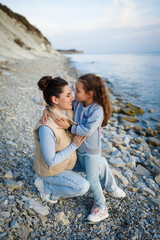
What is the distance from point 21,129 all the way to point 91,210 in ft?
11.7

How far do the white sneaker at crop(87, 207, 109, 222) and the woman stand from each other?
1.46 feet

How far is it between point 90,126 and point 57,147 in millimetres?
608

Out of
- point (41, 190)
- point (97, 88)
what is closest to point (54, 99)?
point (97, 88)

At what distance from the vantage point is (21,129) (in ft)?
17.6

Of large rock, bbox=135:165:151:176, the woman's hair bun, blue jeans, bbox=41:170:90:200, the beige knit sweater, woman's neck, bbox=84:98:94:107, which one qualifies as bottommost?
large rock, bbox=135:165:151:176

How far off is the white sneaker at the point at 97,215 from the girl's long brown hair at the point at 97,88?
1.66 meters

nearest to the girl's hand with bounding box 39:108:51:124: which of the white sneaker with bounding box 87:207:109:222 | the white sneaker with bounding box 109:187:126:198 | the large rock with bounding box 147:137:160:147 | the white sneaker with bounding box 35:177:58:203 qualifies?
the white sneaker with bounding box 35:177:58:203

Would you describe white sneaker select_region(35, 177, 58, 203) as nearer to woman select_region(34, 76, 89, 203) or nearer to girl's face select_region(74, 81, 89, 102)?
woman select_region(34, 76, 89, 203)

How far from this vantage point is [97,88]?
2.67 m

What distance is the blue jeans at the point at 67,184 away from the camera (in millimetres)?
2572

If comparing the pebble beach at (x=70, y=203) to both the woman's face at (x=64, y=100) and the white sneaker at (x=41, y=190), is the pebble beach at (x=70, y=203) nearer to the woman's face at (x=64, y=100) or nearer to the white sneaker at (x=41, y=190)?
the white sneaker at (x=41, y=190)

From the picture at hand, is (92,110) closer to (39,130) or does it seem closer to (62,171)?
(39,130)

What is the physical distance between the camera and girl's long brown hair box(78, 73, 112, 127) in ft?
8.55

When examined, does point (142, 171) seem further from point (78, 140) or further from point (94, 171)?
point (78, 140)
